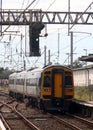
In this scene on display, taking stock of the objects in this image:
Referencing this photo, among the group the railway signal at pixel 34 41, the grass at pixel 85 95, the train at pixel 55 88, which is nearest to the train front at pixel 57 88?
the train at pixel 55 88

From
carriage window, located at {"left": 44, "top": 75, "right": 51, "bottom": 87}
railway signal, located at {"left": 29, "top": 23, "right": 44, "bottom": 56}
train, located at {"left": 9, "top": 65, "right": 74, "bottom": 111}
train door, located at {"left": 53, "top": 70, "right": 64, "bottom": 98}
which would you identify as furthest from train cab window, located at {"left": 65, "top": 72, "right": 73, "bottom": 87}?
railway signal, located at {"left": 29, "top": 23, "right": 44, "bottom": 56}

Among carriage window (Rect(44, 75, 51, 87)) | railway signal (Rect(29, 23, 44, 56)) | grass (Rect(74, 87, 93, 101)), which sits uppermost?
railway signal (Rect(29, 23, 44, 56))

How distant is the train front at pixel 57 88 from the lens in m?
26.8

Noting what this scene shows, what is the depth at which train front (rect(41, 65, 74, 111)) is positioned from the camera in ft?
87.9

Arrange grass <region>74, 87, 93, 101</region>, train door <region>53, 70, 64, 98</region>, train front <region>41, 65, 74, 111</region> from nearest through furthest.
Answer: train front <region>41, 65, 74, 111</region> < train door <region>53, 70, 64, 98</region> < grass <region>74, 87, 93, 101</region>

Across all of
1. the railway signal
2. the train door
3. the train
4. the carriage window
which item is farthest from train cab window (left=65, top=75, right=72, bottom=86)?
the railway signal

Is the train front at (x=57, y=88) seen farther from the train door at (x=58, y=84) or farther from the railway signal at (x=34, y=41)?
the railway signal at (x=34, y=41)

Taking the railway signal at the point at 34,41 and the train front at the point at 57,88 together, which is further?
the train front at the point at 57,88

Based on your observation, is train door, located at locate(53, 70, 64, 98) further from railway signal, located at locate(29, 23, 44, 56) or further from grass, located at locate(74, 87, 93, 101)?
grass, located at locate(74, 87, 93, 101)

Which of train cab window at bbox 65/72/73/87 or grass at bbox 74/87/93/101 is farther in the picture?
grass at bbox 74/87/93/101

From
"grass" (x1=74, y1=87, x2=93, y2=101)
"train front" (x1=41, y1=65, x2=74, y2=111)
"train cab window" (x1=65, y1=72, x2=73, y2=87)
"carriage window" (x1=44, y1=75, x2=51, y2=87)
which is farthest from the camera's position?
"grass" (x1=74, y1=87, x2=93, y2=101)

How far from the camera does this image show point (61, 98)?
88.2 feet

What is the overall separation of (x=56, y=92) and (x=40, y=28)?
3.65 meters

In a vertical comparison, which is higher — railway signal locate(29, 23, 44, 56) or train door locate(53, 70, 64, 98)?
railway signal locate(29, 23, 44, 56)
